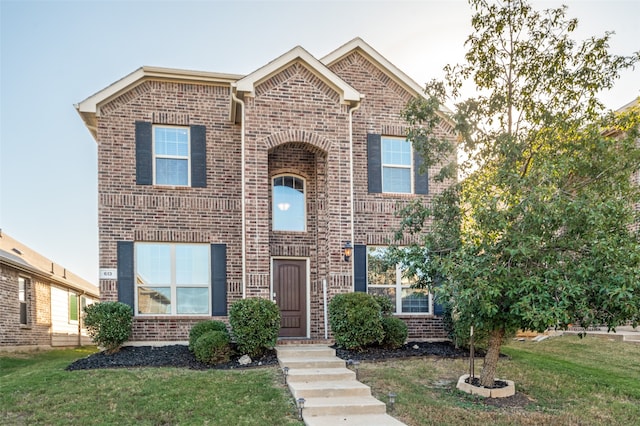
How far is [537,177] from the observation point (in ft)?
23.6

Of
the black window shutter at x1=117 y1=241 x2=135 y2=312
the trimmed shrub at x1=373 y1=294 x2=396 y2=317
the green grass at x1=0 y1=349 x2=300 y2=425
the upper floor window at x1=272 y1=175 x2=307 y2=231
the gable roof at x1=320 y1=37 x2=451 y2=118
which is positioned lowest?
the green grass at x1=0 y1=349 x2=300 y2=425

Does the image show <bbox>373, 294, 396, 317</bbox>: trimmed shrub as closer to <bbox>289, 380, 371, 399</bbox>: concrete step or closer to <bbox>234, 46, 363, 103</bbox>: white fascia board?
<bbox>289, 380, 371, 399</bbox>: concrete step

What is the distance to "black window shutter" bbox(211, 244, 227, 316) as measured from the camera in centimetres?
1168

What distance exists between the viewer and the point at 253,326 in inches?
382

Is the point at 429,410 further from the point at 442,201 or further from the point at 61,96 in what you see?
the point at 61,96

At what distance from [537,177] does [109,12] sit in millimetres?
10491

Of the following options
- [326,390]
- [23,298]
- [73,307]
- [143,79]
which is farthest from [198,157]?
[73,307]

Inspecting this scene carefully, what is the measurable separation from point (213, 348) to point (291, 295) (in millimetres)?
3115

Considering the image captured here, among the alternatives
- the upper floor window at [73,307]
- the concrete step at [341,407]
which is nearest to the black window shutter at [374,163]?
the concrete step at [341,407]

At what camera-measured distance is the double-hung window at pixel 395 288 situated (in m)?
12.2

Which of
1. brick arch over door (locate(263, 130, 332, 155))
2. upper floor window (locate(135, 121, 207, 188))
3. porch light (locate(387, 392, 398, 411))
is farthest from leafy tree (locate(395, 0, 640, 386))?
upper floor window (locate(135, 121, 207, 188))

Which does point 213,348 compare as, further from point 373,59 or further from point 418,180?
point 373,59

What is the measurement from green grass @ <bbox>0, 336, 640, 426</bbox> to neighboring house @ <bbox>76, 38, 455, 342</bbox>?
2598mm

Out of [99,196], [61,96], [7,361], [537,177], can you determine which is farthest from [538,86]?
[7,361]
